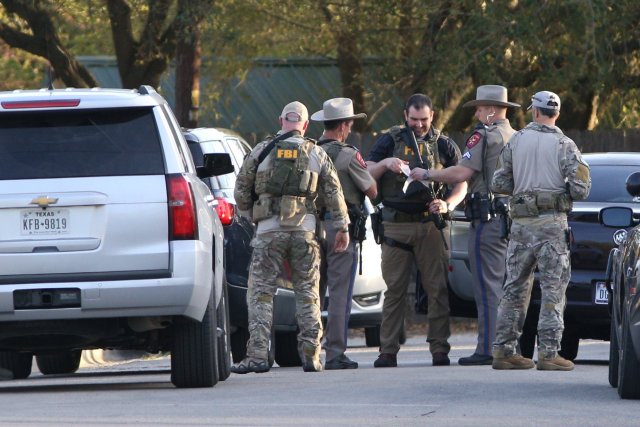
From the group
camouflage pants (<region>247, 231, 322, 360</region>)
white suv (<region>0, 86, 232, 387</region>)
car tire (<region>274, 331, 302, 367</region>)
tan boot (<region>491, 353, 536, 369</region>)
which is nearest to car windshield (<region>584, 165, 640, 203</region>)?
tan boot (<region>491, 353, 536, 369</region>)

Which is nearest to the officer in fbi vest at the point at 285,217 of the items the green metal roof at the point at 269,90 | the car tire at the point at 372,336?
the car tire at the point at 372,336

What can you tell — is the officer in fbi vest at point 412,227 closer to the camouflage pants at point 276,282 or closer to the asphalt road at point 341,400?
the asphalt road at point 341,400

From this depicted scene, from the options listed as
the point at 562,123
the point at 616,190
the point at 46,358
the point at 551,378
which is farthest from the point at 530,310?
the point at 562,123

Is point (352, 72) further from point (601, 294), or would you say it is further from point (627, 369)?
point (627, 369)

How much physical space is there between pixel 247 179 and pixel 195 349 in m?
1.83

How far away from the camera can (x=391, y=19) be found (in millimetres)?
24578

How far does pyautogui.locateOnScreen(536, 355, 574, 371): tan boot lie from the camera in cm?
1102

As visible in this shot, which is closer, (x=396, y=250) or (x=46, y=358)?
(x=396, y=250)

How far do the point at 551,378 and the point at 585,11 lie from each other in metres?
9.46

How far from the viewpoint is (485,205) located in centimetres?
1206

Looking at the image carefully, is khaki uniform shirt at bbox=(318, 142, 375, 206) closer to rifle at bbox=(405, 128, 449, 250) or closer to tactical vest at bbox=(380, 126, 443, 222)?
tactical vest at bbox=(380, 126, 443, 222)

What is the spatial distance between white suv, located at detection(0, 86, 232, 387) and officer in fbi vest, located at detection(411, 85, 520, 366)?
2.87 m

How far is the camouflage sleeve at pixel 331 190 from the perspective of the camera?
37.0ft

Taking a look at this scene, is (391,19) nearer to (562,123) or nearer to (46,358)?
(562,123)
